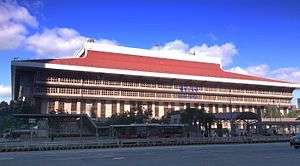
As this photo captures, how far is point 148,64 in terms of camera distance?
13112 centimetres

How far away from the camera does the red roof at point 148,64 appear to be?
119 m

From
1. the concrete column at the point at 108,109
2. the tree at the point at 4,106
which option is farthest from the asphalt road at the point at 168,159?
the tree at the point at 4,106

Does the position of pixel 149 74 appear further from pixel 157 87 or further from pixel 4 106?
pixel 4 106

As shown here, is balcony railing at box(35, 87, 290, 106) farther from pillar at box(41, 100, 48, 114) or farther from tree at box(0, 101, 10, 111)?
tree at box(0, 101, 10, 111)

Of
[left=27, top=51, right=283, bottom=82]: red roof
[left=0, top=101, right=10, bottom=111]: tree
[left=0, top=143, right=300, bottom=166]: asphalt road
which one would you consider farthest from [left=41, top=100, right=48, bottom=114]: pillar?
[left=0, top=143, right=300, bottom=166]: asphalt road

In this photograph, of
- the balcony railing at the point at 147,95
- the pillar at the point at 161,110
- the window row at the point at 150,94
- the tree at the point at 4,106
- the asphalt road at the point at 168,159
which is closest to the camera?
the asphalt road at the point at 168,159

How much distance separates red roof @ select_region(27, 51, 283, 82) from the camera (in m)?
119

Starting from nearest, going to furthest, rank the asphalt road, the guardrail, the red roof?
the asphalt road, the guardrail, the red roof

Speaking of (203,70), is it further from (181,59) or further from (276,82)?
(276,82)

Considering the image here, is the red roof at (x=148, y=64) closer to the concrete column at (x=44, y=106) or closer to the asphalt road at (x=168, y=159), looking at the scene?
the concrete column at (x=44, y=106)

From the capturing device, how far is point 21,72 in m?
117

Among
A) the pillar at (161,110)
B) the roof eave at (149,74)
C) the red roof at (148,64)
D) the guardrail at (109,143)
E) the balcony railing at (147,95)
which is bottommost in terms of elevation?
the guardrail at (109,143)

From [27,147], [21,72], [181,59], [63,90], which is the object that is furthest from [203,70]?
[27,147]

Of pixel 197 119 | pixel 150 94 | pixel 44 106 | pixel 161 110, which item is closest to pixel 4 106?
pixel 44 106
